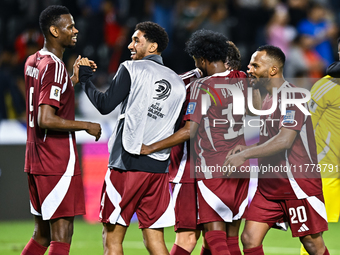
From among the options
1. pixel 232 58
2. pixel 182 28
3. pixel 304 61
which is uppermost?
pixel 182 28

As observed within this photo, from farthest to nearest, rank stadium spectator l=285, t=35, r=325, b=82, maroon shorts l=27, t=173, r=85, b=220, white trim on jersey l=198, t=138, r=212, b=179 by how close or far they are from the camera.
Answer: stadium spectator l=285, t=35, r=325, b=82, white trim on jersey l=198, t=138, r=212, b=179, maroon shorts l=27, t=173, r=85, b=220

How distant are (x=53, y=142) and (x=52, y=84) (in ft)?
1.54

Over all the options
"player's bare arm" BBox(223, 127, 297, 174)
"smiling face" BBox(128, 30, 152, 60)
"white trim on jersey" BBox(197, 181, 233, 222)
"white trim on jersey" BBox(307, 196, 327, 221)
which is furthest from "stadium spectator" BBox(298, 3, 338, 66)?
"smiling face" BBox(128, 30, 152, 60)

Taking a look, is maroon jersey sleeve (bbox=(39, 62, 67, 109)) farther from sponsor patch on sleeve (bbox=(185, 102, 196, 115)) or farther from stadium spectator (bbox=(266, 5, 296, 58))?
stadium spectator (bbox=(266, 5, 296, 58))

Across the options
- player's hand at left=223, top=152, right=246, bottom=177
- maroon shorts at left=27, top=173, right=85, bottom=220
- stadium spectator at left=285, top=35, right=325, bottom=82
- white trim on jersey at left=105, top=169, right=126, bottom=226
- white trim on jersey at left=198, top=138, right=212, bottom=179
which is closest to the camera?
white trim on jersey at left=105, top=169, right=126, bottom=226

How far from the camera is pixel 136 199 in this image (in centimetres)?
384

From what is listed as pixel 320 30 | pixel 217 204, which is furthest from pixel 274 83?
pixel 320 30

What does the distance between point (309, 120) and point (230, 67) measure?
3.06 feet

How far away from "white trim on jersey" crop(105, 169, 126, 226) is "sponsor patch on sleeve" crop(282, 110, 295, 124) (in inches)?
58.0

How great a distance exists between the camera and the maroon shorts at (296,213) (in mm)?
4156

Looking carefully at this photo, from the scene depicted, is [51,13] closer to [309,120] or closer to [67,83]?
[67,83]

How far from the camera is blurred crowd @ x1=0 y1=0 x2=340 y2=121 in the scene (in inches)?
400

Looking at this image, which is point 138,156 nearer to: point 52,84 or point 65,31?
point 52,84

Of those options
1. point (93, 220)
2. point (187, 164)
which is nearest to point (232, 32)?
point (93, 220)
